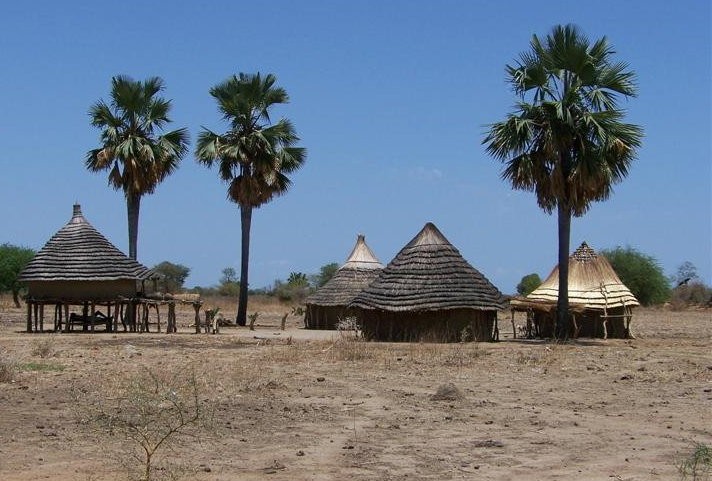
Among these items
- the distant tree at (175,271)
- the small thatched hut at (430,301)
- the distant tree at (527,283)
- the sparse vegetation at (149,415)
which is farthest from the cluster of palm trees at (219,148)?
the distant tree at (175,271)

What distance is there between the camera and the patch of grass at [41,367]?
652 inches

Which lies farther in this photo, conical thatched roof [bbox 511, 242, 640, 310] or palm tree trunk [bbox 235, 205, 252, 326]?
palm tree trunk [bbox 235, 205, 252, 326]

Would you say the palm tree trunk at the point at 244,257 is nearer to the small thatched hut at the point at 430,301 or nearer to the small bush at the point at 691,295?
the small thatched hut at the point at 430,301

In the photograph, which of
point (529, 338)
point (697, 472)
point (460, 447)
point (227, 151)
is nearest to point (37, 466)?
point (460, 447)

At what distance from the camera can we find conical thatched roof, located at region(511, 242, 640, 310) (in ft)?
95.4

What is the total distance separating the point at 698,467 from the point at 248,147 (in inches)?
1163

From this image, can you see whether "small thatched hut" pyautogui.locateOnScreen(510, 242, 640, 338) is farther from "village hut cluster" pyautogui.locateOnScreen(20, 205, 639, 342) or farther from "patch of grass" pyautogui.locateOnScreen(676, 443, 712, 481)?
"patch of grass" pyautogui.locateOnScreen(676, 443, 712, 481)

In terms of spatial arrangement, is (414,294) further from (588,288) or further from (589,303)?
(588,288)

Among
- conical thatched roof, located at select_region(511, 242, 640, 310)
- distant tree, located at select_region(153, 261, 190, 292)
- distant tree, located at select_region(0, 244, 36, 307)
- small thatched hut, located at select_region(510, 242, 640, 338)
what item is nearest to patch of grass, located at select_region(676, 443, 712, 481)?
small thatched hut, located at select_region(510, 242, 640, 338)

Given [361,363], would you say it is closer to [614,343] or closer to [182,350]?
[182,350]

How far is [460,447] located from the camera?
10062 mm

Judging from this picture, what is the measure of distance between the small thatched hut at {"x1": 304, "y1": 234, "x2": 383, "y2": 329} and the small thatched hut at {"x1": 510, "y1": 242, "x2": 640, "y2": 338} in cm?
821

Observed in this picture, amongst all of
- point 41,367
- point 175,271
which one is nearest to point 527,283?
point 175,271

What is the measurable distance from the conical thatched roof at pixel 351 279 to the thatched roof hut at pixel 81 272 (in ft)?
23.9
